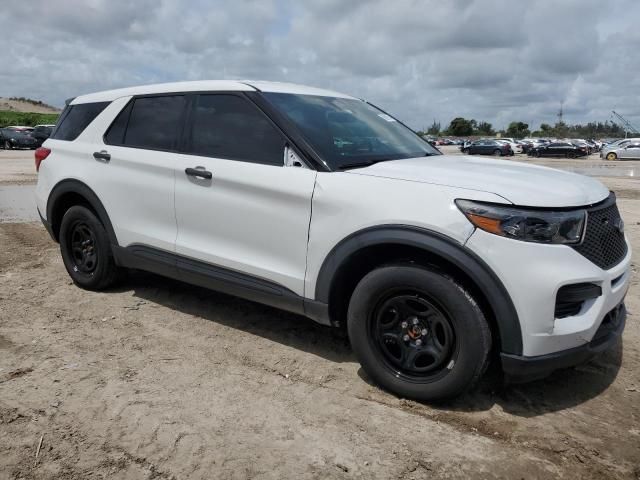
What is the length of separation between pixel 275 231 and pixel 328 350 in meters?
1.02

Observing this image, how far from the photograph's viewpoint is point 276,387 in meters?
3.43

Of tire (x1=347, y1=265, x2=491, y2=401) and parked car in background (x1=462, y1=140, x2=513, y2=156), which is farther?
parked car in background (x1=462, y1=140, x2=513, y2=156)

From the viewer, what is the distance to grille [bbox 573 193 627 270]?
2.91m

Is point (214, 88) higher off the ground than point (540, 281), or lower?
higher

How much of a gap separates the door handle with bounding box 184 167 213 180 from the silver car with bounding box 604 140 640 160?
41.7m

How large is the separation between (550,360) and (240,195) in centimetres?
209

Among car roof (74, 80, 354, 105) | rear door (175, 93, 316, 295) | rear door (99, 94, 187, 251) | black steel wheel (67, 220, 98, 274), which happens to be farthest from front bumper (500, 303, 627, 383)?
black steel wheel (67, 220, 98, 274)

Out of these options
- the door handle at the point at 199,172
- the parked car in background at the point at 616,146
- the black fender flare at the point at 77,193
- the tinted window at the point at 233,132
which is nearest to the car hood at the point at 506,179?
the tinted window at the point at 233,132

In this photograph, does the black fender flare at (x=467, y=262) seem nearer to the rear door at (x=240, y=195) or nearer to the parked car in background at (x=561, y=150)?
the rear door at (x=240, y=195)

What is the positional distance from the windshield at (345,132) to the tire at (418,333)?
0.83m

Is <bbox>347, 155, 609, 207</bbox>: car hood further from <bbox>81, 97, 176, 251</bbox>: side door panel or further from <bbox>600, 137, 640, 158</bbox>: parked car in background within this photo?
<bbox>600, 137, 640, 158</bbox>: parked car in background

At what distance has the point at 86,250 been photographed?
A: 506cm

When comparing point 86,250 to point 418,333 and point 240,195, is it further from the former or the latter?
point 418,333

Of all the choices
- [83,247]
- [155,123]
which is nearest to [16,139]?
[83,247]
